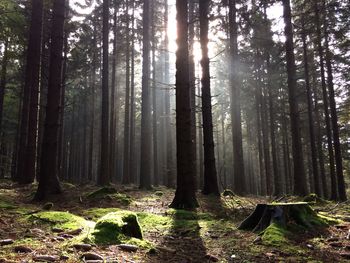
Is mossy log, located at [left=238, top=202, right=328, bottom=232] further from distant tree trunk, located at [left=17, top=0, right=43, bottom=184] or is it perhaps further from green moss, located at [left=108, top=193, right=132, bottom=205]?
distant tree trunk, located at [left=17, top=0, right=43, bottom=184]

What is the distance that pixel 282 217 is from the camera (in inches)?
251

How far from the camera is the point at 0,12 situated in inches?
460

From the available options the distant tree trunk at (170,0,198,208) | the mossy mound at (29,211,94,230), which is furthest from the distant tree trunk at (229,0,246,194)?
the mossy mound at (29,211,94,230)

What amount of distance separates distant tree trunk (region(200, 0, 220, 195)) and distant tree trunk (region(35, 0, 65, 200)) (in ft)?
17.8

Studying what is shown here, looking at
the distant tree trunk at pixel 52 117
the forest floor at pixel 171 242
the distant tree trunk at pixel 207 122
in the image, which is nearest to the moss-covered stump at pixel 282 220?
the forest floor at pixel 171 242

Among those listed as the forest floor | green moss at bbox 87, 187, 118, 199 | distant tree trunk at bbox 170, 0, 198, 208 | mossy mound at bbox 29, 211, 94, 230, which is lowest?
the forest floor

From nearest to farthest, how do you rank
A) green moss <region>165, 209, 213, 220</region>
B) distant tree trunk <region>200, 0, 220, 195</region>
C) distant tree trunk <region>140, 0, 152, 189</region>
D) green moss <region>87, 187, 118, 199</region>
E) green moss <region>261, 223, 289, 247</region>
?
green moss <region>261, 223, 289, 247</region>
green moss <region>165, 209, 213, 220</region>
green moss <region>87, 187, 118, 199</region>
distant tree trunk <region>200, 0, 220, 195</region>
distant tree trunk <region>140, 0, 152, 189</region>

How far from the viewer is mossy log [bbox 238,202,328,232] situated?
641 centimetres

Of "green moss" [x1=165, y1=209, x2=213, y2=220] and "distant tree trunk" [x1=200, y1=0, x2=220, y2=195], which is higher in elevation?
"distant tree trunk" [x1=200, y1=0, x2=220, y2=195]

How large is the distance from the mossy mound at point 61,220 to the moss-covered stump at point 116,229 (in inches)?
21.6

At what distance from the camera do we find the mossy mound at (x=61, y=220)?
5.87 meters

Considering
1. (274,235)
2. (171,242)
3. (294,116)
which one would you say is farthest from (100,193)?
(294,116)

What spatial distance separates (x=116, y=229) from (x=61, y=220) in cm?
138

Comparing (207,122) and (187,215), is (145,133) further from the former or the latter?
(187,215)
